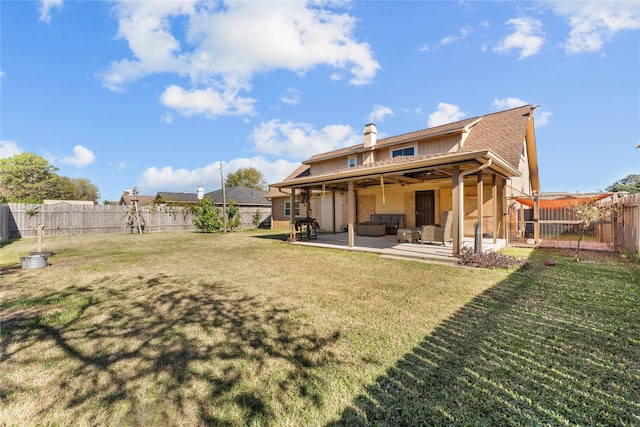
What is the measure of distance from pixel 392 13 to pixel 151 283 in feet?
34.6

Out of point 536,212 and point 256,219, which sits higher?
point 536,212

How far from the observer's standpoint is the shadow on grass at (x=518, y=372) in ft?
5.97

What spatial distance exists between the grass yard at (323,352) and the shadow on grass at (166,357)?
0.05 feet

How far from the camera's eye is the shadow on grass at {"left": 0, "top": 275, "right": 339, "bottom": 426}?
1932 millimetres

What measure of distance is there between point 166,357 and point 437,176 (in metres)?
11.4

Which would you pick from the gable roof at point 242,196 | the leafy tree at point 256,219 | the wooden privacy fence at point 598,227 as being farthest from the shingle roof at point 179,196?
the wooden privacy fence at point 598,227

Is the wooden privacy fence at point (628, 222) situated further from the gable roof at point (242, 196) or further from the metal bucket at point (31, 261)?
the gable roof at point (242, 196)

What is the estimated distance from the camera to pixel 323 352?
2.64 meters

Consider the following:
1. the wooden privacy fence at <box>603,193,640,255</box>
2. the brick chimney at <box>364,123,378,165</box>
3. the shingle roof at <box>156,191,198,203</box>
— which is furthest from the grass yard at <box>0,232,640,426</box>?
the shingle roof at <box>156,191,198,203</box>

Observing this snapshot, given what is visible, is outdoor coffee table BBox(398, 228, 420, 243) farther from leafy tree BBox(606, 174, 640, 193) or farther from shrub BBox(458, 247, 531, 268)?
leafy tree BBox(606, 174, 640, 193)

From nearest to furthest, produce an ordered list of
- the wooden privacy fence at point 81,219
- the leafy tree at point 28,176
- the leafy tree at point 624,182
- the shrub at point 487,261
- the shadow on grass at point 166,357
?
the shadow on grass at point 166,357 → the shrub at point 487,261 → the wooden privacy fence at point 81,219 → the leafy tree at point 28,176 → the leafy tree at point 624,182

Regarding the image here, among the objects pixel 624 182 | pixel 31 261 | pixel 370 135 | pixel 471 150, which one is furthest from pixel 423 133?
pixel 624 182

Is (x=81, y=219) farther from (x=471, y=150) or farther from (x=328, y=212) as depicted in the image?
(x=471, y=150)

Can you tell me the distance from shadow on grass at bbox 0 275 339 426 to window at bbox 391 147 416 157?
40.4ft
